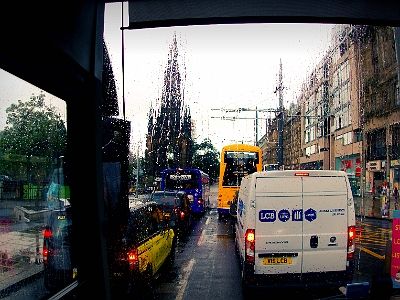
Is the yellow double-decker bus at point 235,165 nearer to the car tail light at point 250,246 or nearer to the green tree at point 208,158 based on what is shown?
the car tail light at point 250,246

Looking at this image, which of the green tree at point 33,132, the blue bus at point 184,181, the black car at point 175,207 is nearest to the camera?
the green tree at point 33,132

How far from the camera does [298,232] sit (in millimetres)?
6336

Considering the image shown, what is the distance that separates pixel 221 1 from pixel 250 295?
17.1ft

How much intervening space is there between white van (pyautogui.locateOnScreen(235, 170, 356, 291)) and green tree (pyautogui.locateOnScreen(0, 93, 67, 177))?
4188mm

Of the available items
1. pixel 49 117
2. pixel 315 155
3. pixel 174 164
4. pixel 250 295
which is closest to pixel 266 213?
pixel 250 295

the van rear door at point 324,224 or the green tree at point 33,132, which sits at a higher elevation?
the green tree at point 33,132


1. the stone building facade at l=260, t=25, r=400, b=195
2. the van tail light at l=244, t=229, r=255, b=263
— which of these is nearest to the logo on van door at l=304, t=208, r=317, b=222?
the van tail light at l=244, t=229, r=255, b=263

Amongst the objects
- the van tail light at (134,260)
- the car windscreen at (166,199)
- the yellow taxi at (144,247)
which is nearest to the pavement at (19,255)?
the yellow taxi at (144,247)

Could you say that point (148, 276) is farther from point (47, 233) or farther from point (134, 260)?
point (47, 233)

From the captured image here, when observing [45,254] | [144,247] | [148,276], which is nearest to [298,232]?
[144,247]

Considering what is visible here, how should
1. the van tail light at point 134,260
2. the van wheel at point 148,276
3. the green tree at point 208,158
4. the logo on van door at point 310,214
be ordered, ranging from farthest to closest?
the green tree at point 208,158
the van wheel at point 148,276
the logo on van door at point 310,214
the van tail light at point 134,260

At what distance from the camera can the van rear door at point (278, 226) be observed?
6281mm

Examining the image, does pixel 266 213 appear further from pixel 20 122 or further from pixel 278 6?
pixel 20 122

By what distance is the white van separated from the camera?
20.6ft
